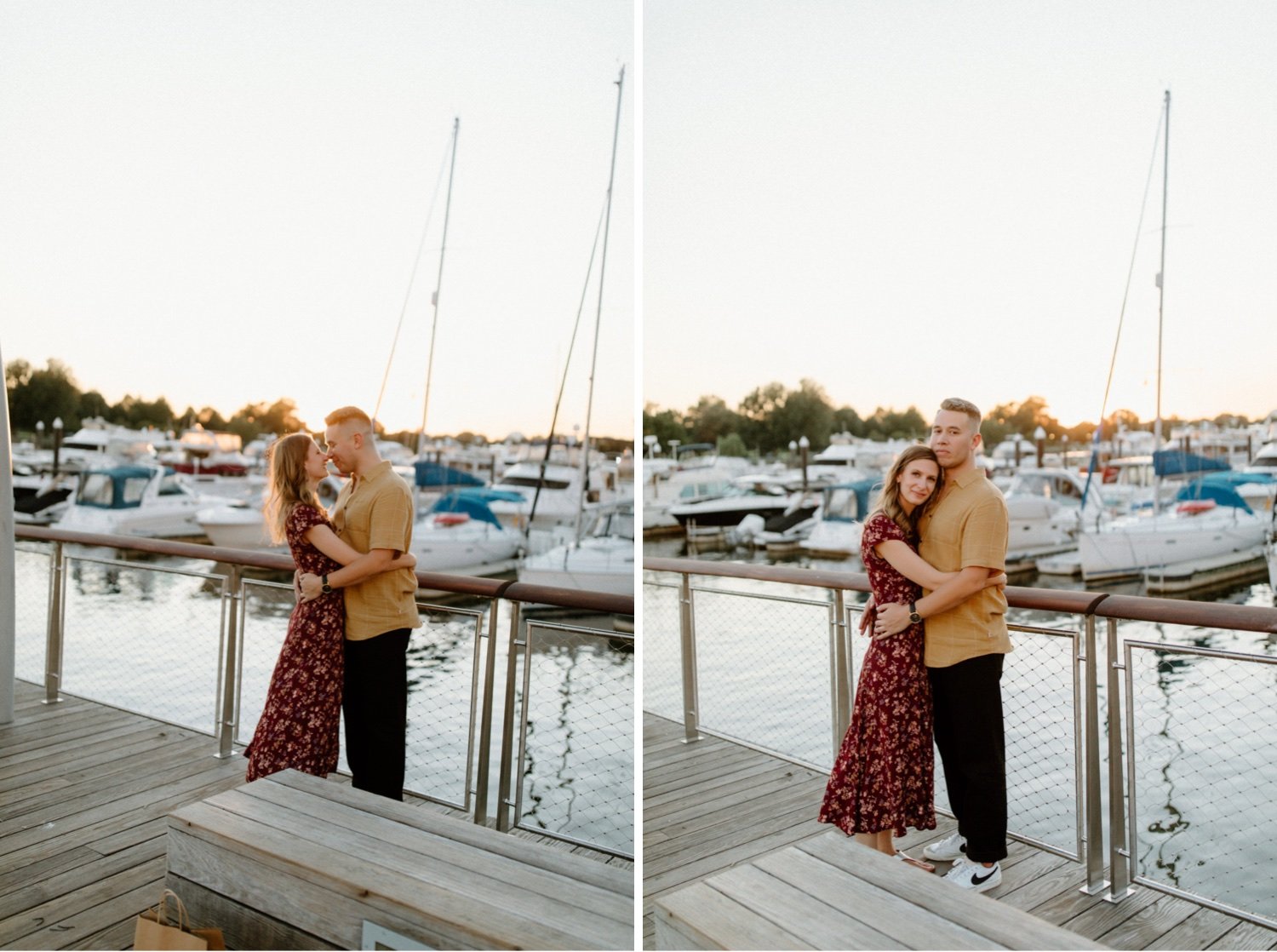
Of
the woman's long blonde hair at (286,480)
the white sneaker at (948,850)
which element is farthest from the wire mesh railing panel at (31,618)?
the white sneaker at (948,850)

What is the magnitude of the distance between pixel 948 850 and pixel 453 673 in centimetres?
592

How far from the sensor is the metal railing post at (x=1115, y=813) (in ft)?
7.84

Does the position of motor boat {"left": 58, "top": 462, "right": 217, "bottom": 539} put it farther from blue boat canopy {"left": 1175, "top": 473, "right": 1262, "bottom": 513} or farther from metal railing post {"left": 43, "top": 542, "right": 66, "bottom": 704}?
blue boat canopy {"left": 1175, "top": 473, "right": 1262, "bottom": 513}

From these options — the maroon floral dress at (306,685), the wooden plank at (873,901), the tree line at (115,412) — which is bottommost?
the wooden plank at (873,901)

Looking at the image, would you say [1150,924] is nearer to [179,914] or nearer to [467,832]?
[467,832]

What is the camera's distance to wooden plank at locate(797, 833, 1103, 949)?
153 centimetres

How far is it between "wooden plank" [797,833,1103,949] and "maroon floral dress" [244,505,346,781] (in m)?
1.40

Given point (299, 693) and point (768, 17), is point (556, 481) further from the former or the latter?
point (299, 693)

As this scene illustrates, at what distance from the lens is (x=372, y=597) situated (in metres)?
2.65

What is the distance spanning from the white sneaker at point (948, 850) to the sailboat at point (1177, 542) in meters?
14.8

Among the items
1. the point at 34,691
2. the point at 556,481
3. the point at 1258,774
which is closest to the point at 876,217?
the point at 556,481

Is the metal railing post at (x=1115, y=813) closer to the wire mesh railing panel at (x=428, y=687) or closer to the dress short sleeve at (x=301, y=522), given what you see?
the wire mesh railing panel at (x=428, y=687)

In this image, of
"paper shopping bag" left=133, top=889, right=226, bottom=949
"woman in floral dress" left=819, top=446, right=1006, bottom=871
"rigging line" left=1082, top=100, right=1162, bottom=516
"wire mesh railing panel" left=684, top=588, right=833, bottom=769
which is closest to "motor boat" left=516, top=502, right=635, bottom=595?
"wire mesh railing panel" left=684, top=588, right=833, bottom=769

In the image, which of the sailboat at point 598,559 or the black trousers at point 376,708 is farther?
the sailboat at point 598,559
